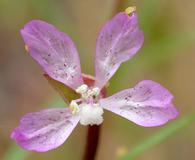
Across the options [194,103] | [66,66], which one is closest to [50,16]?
[194,103]

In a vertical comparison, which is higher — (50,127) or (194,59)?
(194,59)

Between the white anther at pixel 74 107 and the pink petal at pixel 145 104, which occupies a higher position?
A: the white anther at pixel 74 107

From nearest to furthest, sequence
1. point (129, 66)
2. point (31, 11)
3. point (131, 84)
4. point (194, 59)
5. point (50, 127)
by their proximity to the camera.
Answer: point (50, 127)
point (129, 66)
point (131, 84)
point (31, 11)
point (194, 59)

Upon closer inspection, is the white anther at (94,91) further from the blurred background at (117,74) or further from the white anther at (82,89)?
the blurred background at (117,74)

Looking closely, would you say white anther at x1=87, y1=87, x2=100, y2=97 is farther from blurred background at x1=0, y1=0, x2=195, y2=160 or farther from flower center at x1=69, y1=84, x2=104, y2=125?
blurred background at x1=0, y1=0, x2=195, y2=160

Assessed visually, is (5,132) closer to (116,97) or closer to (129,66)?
(129,66)

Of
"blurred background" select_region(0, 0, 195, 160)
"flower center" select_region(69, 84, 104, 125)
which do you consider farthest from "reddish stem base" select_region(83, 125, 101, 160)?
"blurred background" select_region(0, 0, 195, 160)

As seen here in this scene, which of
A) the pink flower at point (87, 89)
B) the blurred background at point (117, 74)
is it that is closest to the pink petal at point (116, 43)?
the pink flower at point (87, 89)

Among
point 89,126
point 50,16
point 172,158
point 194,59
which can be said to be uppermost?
point 50,16
